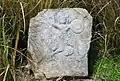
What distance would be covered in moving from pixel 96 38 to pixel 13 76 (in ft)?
2.11

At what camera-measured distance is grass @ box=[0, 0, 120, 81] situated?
2205 millimetres

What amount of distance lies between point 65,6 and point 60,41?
0.33m

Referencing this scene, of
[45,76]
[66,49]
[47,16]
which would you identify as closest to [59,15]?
[47,16]

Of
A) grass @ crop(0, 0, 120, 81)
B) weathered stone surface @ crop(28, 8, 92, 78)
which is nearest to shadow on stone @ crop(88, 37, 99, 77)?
grass @ crop(0, 0, 120, 81)

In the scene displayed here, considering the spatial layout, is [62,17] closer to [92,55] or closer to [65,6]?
[65,6]

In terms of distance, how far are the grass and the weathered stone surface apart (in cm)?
9

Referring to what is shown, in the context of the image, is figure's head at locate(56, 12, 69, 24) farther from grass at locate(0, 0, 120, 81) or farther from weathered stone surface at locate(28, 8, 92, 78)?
grass at locate(0, 0, 120, 81)

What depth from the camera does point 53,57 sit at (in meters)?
2.22

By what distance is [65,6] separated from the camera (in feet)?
8.23

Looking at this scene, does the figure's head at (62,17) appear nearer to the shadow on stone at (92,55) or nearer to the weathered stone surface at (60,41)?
the weathered stone surface at (60,41)

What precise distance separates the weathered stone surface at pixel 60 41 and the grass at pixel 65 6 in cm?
9

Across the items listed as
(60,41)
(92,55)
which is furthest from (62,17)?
(92,55)

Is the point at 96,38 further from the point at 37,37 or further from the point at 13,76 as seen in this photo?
the point at 13,76

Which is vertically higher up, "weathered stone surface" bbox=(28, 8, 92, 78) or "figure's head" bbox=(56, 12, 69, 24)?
"figure's head" bbox=(56, 12, 69, 24)
